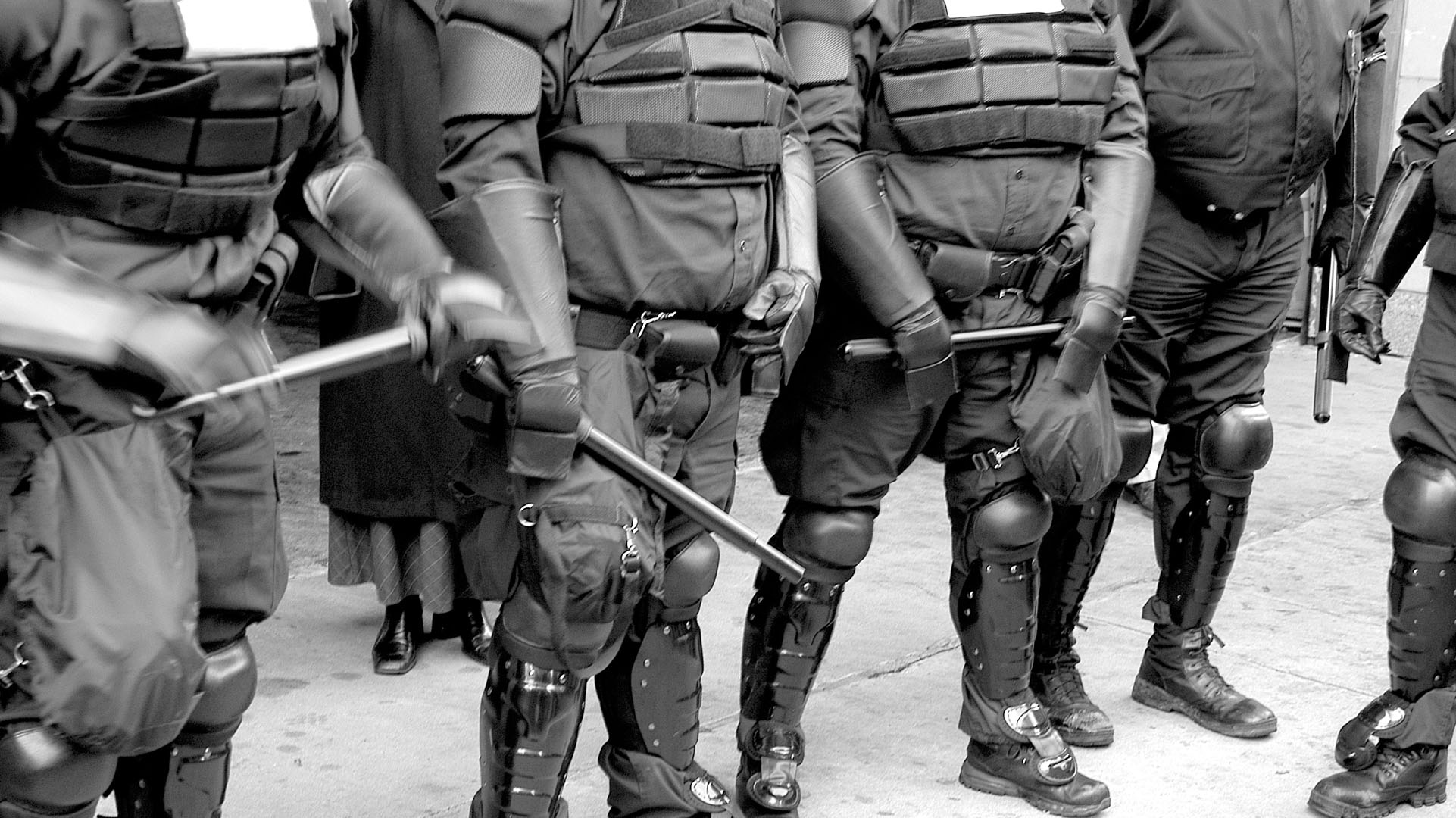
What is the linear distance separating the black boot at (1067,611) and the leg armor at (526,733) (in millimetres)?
1542

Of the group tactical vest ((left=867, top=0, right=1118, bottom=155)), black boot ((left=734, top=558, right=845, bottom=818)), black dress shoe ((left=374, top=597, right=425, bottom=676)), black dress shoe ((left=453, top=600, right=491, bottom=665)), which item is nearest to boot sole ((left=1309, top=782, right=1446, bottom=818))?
black boot ((left=734, top=558, right=845, bottom=818))

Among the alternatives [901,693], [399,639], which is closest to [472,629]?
[399,639]

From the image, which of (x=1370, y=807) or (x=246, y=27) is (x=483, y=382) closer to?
(x=246, y=27)

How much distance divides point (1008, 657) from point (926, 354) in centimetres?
74

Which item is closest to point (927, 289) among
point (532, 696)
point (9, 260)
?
point (532, 696)

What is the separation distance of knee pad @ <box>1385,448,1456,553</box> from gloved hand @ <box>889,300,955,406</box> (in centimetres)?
106

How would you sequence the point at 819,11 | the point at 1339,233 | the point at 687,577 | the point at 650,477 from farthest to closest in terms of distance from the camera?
the point at 1339,233 < the point at 819,11 < the point at 687,577 < the point at 650,477

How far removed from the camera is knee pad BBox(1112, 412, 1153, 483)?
4.26 m

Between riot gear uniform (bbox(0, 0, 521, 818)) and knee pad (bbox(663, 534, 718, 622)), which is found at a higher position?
riot gear uniform (bbox(0, 0, 521, 818))

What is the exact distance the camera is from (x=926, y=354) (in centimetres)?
354

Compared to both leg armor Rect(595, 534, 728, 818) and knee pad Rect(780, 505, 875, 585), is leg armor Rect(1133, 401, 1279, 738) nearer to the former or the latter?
knee pad Rect(780, 505, 875, 585)

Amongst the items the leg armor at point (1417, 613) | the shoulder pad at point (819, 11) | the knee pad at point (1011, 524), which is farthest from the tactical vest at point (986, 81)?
the leg armor at point (1417, 613)

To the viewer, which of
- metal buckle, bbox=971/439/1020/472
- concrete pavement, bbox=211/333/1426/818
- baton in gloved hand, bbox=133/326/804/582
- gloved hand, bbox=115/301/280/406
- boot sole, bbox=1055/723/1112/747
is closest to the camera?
gloved hand, bbox=115/301/280/406

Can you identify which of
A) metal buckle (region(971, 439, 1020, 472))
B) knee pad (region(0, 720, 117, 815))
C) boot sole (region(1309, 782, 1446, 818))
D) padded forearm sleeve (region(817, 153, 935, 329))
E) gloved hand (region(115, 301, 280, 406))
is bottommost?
boot sole (region(1309, 782, 1446, 818))
